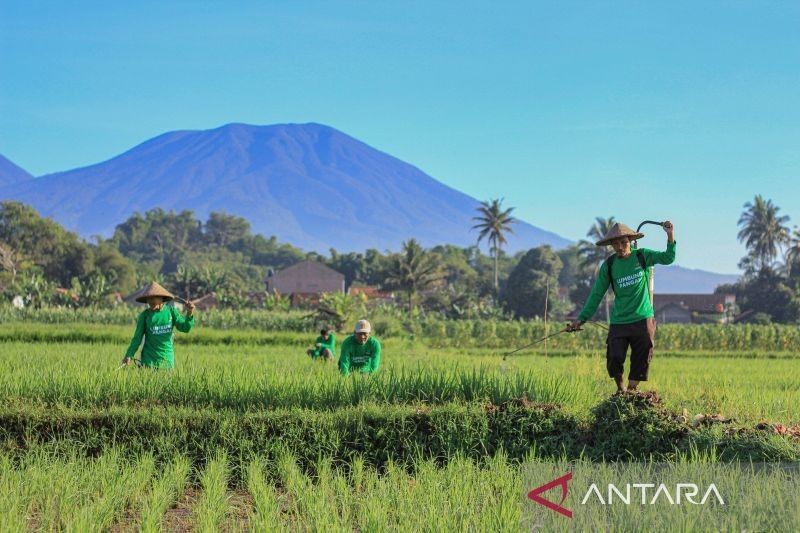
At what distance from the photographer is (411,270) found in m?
70.0

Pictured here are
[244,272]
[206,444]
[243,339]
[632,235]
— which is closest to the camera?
[206,444]

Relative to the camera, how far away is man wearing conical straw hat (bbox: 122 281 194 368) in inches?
396

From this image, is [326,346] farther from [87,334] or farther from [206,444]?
[87,334]

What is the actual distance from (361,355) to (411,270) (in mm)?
59558

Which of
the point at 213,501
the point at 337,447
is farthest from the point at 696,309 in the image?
the point at 213,501

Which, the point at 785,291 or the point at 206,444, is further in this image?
the point at 785,291

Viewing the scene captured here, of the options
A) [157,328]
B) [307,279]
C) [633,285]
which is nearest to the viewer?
[633,285]

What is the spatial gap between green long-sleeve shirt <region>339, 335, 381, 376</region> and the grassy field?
31 cm

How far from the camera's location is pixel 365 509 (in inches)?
226

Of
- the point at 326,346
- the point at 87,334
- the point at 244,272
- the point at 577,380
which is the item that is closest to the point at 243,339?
the point at 87,334

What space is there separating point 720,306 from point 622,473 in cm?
7838

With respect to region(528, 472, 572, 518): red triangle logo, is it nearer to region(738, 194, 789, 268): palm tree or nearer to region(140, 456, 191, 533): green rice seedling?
region(140, 456, 191, 533): green rice seedling

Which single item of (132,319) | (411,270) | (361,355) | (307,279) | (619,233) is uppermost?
(411,270)

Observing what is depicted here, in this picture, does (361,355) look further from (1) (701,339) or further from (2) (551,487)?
(1) (701,339)
